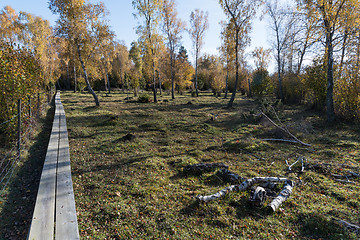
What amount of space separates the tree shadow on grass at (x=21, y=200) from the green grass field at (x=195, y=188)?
0.73m

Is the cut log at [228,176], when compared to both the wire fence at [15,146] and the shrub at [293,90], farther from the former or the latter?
the shrub at [293,90]

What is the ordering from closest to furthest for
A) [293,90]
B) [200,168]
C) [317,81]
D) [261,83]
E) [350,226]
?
[350,226]
[200,168]
[317,81]
[293,90]
[261,83]

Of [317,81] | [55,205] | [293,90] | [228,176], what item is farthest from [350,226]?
[293,90]

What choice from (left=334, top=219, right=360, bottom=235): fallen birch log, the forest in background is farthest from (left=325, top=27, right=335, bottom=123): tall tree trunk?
(left=334, top=219, right=360, bottom=235): fallen birch log

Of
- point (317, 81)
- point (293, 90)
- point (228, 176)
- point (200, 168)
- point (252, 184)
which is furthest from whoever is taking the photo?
point (293, 90)

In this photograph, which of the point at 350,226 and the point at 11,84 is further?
the point at 11,84

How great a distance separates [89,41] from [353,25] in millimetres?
14235

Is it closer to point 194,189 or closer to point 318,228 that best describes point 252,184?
point 194,189

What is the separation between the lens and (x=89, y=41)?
1338 centimetres

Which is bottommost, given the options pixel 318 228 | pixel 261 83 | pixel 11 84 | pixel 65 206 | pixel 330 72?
pixel 318 228

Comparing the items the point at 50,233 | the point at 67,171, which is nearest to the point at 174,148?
the point at 67,171

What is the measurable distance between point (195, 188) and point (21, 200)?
3184mm

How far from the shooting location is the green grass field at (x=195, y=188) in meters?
2.84

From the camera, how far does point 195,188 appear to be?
4.00 m
